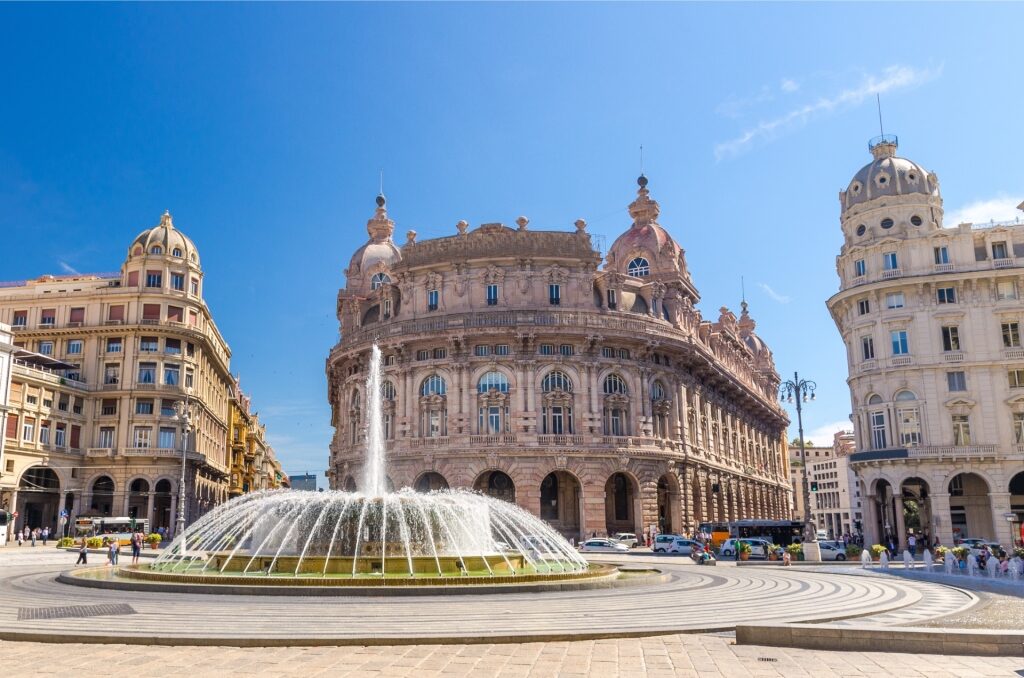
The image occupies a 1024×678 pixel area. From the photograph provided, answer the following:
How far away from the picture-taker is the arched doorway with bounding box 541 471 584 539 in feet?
169

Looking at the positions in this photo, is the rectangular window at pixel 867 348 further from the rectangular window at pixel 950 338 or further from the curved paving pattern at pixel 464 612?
the curved paving pattern at pixel 464 612

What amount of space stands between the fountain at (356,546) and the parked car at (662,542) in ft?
77.5

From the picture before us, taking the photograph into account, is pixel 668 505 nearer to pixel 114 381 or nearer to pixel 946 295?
pixel 946 295

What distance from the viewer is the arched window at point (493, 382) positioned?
51.2 meters

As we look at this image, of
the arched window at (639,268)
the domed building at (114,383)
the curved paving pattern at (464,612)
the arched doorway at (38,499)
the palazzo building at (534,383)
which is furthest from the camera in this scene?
the arched window at (639,268)

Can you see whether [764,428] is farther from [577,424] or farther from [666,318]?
[577,424]

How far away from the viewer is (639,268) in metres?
65.6

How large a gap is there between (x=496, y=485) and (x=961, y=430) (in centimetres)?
2616

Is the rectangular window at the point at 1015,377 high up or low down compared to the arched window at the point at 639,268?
down

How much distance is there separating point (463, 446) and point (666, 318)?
18.7 metres

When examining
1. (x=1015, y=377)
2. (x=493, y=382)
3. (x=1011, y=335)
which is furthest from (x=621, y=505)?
(x=1011, y=335)

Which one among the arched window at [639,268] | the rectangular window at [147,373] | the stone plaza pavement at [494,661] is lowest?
the stone plaza pavement at [494,661]

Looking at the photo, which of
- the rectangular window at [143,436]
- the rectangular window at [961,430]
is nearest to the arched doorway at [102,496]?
the rectangular window at [143,436]

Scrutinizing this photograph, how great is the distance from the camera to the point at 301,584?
17.9 meters
